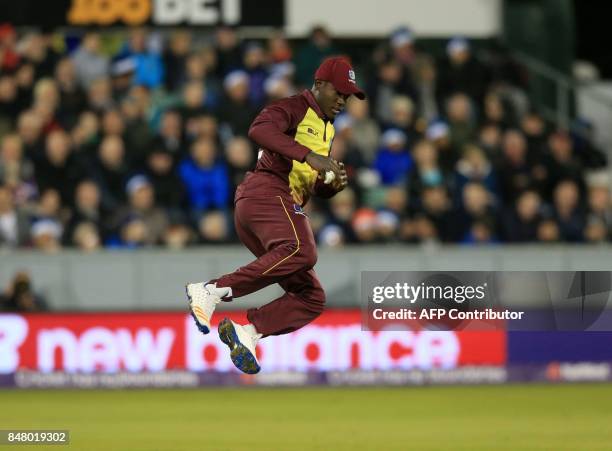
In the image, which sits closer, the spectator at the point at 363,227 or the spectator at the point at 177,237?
the spectator at the point at 177,237

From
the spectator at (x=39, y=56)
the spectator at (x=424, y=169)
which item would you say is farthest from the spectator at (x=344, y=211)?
the spectator at (x=39, y=56)

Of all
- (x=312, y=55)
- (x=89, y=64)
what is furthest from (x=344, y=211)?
(x=89, y=64)

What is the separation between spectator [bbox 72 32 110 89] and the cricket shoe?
9334 mm

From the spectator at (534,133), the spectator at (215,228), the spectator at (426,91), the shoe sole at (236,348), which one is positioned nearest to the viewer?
the shoe sole at (236,348)

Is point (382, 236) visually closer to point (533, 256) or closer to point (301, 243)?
point (533, 256)

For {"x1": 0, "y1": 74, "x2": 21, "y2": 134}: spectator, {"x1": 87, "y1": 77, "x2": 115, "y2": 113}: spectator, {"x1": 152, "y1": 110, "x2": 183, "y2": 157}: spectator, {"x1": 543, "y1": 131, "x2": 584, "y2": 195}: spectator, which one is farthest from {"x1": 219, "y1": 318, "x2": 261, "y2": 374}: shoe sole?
{"x1": 543, "y1": 131, "x2": 584, "y2": 195}: spectator

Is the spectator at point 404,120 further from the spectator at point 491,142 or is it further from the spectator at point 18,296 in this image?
the spectator at point 18,296

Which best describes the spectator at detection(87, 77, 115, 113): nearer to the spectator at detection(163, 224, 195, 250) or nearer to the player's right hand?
the spectator at detection(163, 224, 195, 250)

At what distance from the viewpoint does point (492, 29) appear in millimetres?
22188

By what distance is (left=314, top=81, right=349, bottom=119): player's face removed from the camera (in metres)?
9.63

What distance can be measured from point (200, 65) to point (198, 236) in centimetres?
252

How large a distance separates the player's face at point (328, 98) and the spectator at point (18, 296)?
7.84 meters

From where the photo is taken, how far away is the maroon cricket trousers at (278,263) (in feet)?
31.4

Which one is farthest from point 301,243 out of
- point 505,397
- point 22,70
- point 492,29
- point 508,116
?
point 492,29
